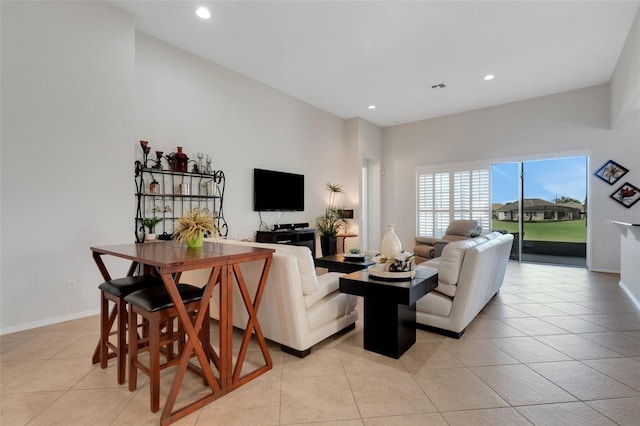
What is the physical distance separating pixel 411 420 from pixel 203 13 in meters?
4.28

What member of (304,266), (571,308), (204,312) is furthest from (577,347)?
(204,312)

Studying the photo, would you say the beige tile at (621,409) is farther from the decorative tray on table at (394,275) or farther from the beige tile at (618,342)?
the decorative tray on table at (394,275)

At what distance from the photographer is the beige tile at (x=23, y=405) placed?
1675 millimetres

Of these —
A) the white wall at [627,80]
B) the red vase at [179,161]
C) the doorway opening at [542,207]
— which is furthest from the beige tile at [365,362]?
the doorway opening at [542,207]

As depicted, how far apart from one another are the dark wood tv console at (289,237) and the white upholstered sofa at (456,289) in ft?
9.28

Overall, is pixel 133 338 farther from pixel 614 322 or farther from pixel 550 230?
pixel 550 230

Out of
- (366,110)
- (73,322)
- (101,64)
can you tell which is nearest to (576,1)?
(366,110)

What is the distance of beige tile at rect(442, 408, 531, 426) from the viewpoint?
5.38ft

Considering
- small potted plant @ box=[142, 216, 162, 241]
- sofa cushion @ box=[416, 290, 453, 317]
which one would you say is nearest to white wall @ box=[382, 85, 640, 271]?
sofa cushion @ box=[416, 290, 453, 317]

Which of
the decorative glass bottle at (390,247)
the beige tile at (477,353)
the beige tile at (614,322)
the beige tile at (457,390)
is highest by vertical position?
the decorative glass bottle at (390,247)

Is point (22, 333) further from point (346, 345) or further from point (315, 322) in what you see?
point (346, 345)

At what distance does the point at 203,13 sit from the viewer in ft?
11.4

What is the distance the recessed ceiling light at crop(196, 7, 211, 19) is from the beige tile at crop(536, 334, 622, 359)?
4738 millimetres

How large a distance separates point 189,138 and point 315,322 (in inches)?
129
